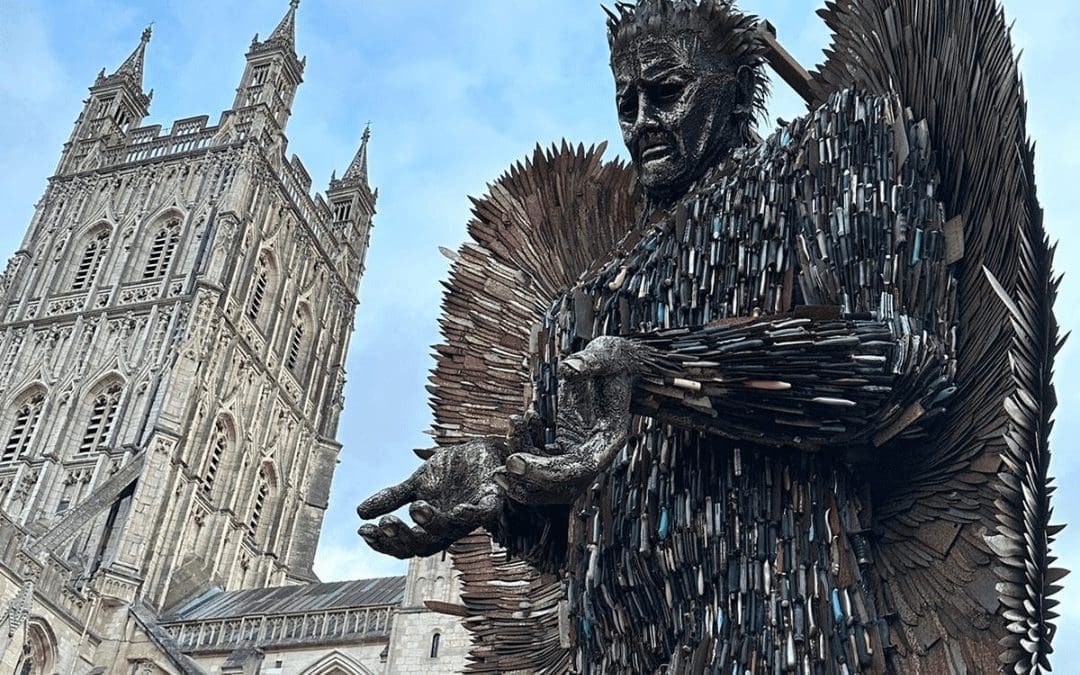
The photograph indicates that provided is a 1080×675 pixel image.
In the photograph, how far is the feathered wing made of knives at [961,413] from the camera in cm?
158

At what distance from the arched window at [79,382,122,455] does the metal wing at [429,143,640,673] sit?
28.6 meters

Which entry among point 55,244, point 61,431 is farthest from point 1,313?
point 61,431

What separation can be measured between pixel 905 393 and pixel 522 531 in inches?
26.2

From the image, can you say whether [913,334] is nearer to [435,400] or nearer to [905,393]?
[905,393]

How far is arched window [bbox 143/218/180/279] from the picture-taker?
107 feet

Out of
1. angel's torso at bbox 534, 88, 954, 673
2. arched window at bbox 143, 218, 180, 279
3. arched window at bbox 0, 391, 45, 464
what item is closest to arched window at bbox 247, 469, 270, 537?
arched window at bbox 0, 391, 45, 464

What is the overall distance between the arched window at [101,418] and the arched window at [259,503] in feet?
14.9

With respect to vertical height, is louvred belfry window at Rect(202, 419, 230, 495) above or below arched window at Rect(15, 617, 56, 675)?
above

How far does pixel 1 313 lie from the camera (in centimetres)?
3275

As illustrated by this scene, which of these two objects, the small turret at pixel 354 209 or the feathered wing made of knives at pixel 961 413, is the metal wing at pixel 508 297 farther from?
the small turret at pixel 354 209

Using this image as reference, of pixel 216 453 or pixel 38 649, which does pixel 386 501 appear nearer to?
pixel 38 649

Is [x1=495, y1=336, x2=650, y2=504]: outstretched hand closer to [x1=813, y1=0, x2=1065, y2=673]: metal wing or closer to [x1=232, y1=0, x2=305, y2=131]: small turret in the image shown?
[x1=813, y1=0, x2=1065, y2=673]: metal wing

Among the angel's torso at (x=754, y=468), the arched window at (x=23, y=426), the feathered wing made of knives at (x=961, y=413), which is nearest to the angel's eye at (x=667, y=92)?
the angel's torso at (x=754, y=468)

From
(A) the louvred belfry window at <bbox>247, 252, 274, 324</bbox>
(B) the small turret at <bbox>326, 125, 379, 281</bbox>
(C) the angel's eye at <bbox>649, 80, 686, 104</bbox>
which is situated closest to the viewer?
(C) the angel's eye at <bbox>649, 80, 686, 104</bbox>
